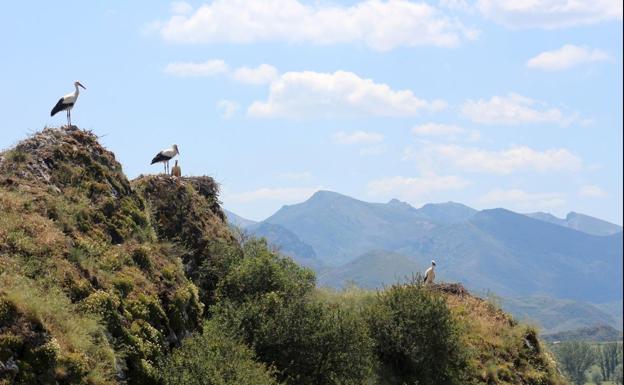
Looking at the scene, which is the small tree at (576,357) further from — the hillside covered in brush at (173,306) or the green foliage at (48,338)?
the green foliage at (48,338)

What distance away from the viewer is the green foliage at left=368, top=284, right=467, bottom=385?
3212 cm

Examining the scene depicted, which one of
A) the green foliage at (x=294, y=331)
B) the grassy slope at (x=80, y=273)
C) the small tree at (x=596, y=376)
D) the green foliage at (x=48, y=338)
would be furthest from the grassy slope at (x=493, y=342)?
the small tree at (x=596, y=376)

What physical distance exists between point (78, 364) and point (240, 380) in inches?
186

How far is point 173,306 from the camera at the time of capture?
24.8 m

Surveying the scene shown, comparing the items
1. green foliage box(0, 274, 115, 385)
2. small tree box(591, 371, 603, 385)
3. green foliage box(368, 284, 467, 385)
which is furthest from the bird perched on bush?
small tree box(591, 371, 603, 385)

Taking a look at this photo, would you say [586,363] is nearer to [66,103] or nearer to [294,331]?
[294,331]

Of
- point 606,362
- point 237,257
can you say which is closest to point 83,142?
point 237,257

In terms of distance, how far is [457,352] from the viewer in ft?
108

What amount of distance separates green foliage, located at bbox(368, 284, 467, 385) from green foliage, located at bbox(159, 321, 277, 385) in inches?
431

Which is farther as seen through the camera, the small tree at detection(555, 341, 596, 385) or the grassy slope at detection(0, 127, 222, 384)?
the small tree at detection(555, 341, 596, 385)

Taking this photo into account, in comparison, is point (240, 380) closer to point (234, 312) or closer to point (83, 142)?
point (234, 312)

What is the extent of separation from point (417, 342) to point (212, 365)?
14.7m

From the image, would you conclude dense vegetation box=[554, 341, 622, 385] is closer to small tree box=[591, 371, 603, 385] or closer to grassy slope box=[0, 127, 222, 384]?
small tree box=[591, 371, 603, 385]

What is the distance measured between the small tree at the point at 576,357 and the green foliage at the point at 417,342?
16334 centimetres
